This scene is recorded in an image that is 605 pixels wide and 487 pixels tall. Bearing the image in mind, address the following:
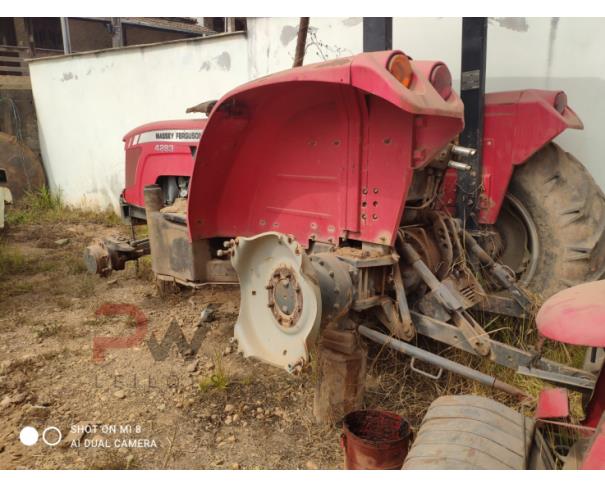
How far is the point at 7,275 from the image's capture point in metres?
4.57

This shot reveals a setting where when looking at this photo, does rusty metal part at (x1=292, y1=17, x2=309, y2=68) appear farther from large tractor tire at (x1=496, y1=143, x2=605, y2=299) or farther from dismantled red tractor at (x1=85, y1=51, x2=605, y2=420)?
large tractor tire at (x1=496, y1=143, x2=605, y2=299)

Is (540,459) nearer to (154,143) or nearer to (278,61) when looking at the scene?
(154,143)

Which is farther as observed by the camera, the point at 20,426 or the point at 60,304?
the point at 60,304

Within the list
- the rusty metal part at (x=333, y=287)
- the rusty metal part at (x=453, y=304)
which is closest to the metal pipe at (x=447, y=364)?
the rusty metal part at (x=453, y=304)

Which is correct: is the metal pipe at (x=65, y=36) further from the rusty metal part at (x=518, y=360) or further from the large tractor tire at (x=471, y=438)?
the large tractor tire at (x=471, y=438)

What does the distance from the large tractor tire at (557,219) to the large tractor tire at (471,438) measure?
126 centimetres

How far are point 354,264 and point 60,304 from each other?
2791mm

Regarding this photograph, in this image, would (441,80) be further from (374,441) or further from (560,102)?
(374,441)

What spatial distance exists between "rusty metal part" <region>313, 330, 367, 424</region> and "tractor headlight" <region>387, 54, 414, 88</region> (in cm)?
104

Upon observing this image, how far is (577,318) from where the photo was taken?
51.4 inches

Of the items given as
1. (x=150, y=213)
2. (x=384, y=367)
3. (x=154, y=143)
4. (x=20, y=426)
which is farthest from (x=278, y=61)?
(x=20, y=426)

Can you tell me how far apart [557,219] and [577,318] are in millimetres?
1402

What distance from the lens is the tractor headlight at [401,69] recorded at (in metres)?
1.70

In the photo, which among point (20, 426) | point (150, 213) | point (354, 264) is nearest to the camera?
point (354, 264)
